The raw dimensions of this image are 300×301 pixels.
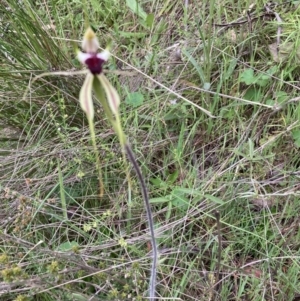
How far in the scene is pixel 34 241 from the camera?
4.68 feet

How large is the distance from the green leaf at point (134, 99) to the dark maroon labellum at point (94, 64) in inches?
40.1

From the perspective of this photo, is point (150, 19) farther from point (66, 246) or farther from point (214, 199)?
point (66, 246)

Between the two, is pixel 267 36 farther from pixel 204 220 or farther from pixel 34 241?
pixel 34 241

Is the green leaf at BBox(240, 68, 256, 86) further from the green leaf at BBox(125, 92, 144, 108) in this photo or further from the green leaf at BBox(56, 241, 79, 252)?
the green leaf at BBox(56, 241, 79, 252)

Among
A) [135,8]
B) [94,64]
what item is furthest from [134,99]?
[94,64]

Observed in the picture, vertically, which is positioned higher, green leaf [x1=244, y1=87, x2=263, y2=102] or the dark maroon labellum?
the dark maroon labellum

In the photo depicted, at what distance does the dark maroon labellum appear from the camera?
61 cm

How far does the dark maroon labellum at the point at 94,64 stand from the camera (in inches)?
24.2

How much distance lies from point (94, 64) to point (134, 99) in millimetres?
1053

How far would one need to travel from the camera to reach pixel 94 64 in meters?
0.62

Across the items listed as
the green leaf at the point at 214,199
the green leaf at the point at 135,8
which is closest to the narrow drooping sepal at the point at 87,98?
the green leaf at the point at 214,199

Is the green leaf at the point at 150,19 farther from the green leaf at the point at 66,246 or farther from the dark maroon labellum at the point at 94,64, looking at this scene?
the dark maroon labellum at the point at 94,64

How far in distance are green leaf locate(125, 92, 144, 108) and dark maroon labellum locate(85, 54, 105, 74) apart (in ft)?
3.34

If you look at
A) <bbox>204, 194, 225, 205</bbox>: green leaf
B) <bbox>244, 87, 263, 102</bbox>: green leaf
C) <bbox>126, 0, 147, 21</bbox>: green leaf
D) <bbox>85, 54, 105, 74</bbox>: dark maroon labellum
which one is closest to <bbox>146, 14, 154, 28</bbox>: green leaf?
<bbox>126, 0, 147, 21</bbox>: green leaf
